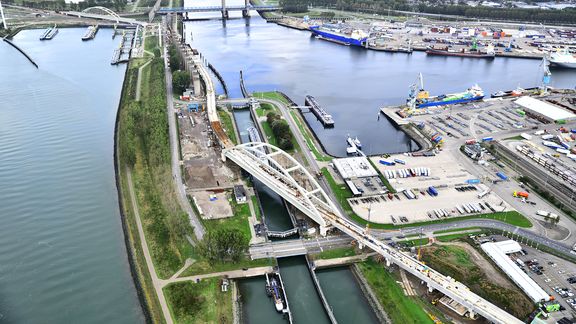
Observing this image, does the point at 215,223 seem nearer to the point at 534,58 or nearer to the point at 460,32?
the point at 534,58

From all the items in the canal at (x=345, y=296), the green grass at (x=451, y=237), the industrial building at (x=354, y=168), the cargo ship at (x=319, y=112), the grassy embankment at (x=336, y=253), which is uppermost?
the cargo ship at (x=319, y=112)

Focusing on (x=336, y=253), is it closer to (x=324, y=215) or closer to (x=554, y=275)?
(x=324, y=215)

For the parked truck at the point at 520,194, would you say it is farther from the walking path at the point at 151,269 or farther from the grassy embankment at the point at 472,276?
the walking path at the point at 151,269

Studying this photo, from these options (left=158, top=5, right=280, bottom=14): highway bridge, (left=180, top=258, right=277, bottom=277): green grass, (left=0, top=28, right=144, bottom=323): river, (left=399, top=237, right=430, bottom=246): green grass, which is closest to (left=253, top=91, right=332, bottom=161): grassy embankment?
(left=399, top=237, right=430, bottom=246): green grass

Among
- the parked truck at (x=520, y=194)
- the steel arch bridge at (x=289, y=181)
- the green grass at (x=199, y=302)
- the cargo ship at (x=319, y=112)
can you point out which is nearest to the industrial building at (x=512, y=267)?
the parked truck at (x=520, y=194)

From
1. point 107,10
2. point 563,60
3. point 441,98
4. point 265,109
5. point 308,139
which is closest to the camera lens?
point 308,139

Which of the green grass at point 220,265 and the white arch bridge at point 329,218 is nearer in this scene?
the white arch bridge at point 329,218

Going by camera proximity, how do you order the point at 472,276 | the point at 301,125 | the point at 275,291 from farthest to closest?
the point at 301,125
the point at 472,276
the point at 275,291

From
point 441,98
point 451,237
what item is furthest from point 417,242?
point 441,98
